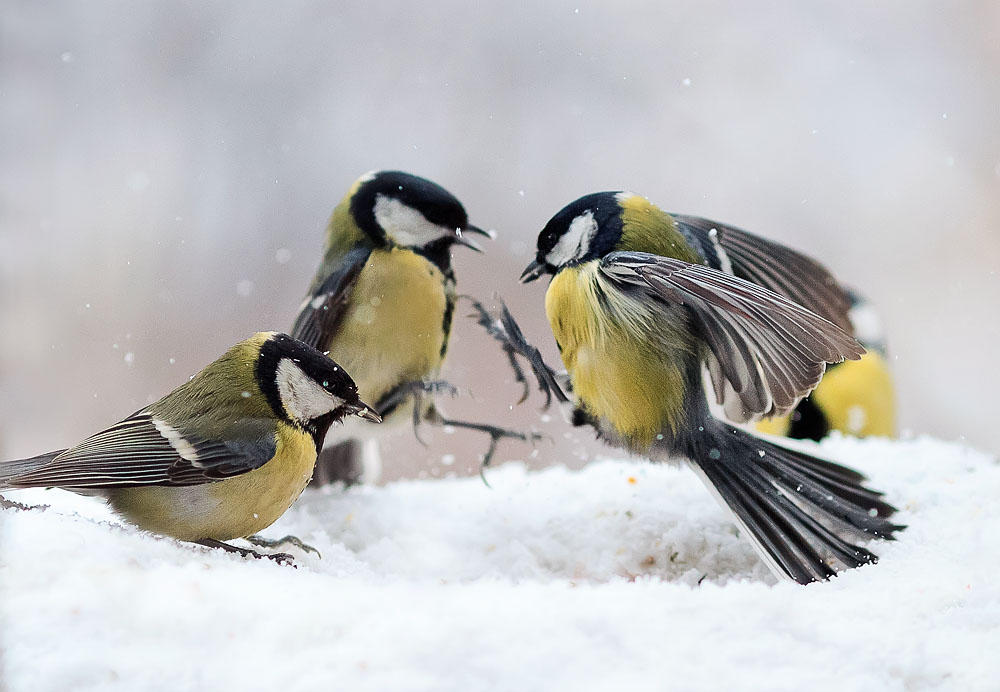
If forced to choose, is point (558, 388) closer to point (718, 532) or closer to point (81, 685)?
point (718, 532)

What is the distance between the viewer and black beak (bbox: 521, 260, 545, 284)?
1.08 m

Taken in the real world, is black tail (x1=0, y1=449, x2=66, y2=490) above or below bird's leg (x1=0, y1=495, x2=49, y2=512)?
above

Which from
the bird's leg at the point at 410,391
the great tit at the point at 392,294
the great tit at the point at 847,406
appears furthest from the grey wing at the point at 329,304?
the great tit at the point at 847,406

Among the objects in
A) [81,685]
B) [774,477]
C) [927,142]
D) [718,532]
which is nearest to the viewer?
[81,685]

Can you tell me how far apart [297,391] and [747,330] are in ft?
1.66

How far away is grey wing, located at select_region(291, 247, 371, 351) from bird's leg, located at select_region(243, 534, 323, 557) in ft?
0.95

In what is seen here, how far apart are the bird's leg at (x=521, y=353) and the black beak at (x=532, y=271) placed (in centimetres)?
5

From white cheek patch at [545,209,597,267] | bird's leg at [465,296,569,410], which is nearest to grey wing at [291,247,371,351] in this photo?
bird's leg at [465,296,569,410]

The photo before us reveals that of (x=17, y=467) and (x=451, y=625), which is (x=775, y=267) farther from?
(x=17, y=467)

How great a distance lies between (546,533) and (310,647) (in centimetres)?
61

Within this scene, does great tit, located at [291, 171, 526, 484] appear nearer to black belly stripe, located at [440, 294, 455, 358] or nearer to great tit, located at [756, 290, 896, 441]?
black belly stripe, located at [440, 294, 455, 358]

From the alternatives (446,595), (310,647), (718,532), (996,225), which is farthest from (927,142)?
(310,647)

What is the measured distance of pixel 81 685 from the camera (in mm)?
624

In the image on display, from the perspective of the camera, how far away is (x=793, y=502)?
1025mm
